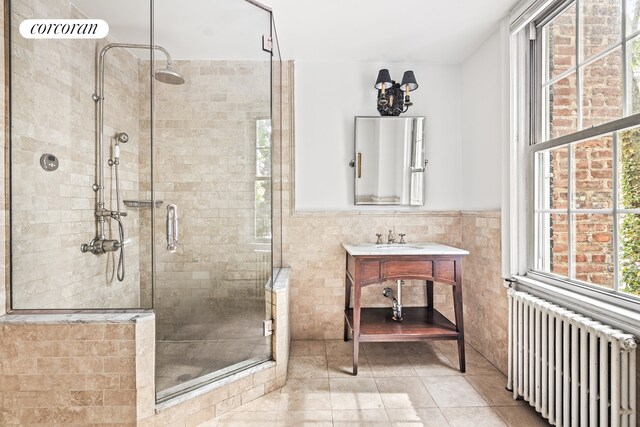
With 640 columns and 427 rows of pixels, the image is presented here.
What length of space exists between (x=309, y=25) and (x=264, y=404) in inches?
92.2

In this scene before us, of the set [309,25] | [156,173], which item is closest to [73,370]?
[156,173]

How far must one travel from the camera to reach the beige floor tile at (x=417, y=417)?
169cm

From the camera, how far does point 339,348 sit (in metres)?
2.58

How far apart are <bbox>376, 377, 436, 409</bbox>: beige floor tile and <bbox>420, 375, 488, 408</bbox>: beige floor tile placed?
0.15 ft

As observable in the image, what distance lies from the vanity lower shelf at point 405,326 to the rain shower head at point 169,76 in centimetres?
194

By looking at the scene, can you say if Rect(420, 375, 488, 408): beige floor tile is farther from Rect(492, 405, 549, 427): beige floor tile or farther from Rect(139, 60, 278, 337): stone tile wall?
Rect(139, 60, 278, 337): stone tile wall

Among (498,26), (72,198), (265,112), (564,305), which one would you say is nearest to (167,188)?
(72,198)

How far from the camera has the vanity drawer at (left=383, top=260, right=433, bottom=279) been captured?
2178 millimetres

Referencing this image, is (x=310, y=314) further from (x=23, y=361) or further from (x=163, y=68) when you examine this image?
(x=163, y=68)

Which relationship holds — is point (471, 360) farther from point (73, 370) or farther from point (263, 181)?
point (73, 370)

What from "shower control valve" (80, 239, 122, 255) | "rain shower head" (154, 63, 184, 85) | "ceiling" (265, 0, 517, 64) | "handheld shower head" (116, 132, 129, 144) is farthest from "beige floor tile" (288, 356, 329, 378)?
"ceiling" (265, 0, 517, 64)

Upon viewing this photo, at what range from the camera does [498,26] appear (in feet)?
7.32

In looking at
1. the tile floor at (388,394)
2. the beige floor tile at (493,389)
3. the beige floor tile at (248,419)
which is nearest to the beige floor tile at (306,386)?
the tile floor at (388,394)

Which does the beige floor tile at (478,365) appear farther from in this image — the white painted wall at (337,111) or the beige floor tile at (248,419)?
the beige floor tile at (248,419)
